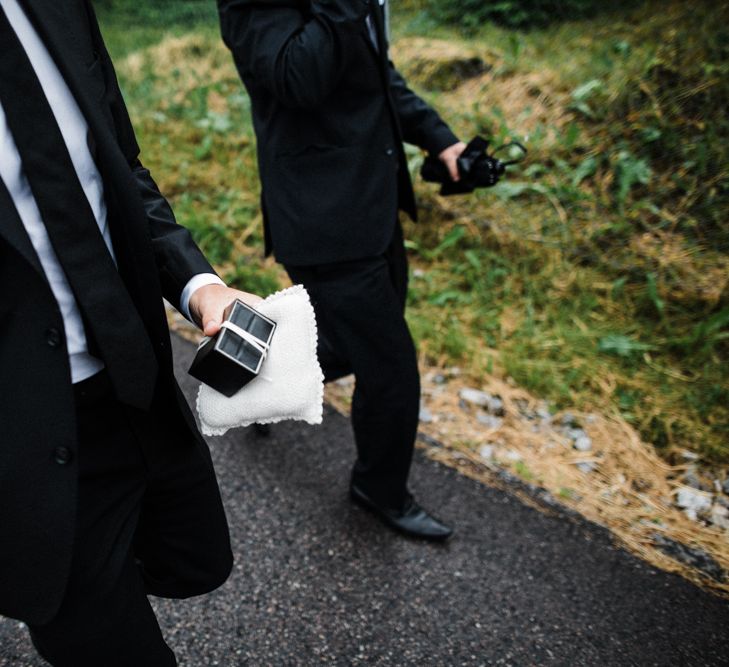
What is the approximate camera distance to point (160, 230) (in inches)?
57.9

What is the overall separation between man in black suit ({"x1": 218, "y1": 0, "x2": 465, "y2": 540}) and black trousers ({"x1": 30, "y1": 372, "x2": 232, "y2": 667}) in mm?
882

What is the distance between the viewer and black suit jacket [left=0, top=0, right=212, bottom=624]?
1125 millimetres

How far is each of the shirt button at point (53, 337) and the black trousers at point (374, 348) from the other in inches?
47.6

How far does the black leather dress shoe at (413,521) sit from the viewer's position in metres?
2.52

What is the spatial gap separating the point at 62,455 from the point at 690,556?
2.33 metres

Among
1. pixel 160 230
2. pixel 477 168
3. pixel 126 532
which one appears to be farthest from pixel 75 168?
pixel 477 168

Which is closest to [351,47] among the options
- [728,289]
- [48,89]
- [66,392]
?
[48,89]

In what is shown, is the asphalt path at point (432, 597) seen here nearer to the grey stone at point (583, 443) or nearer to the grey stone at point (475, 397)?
the grey stone at point (583, 443)

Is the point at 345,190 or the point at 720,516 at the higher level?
the point at 345,190

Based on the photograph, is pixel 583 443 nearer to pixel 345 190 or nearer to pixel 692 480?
pixel 692 480

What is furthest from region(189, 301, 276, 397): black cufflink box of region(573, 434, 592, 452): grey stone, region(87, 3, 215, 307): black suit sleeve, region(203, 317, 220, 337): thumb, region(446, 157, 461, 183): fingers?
region(573, 434, 592, 452): grey stone

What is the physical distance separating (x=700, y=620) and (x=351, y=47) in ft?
7.44

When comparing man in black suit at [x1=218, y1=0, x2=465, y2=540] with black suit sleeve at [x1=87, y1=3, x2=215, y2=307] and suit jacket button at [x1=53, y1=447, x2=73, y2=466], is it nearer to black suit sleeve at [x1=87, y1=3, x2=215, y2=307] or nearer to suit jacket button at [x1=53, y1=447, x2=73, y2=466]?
black suit sleeve at [x1=87, y1=3, x2=215, y2=307]

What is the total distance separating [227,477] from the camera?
289 centimetres
